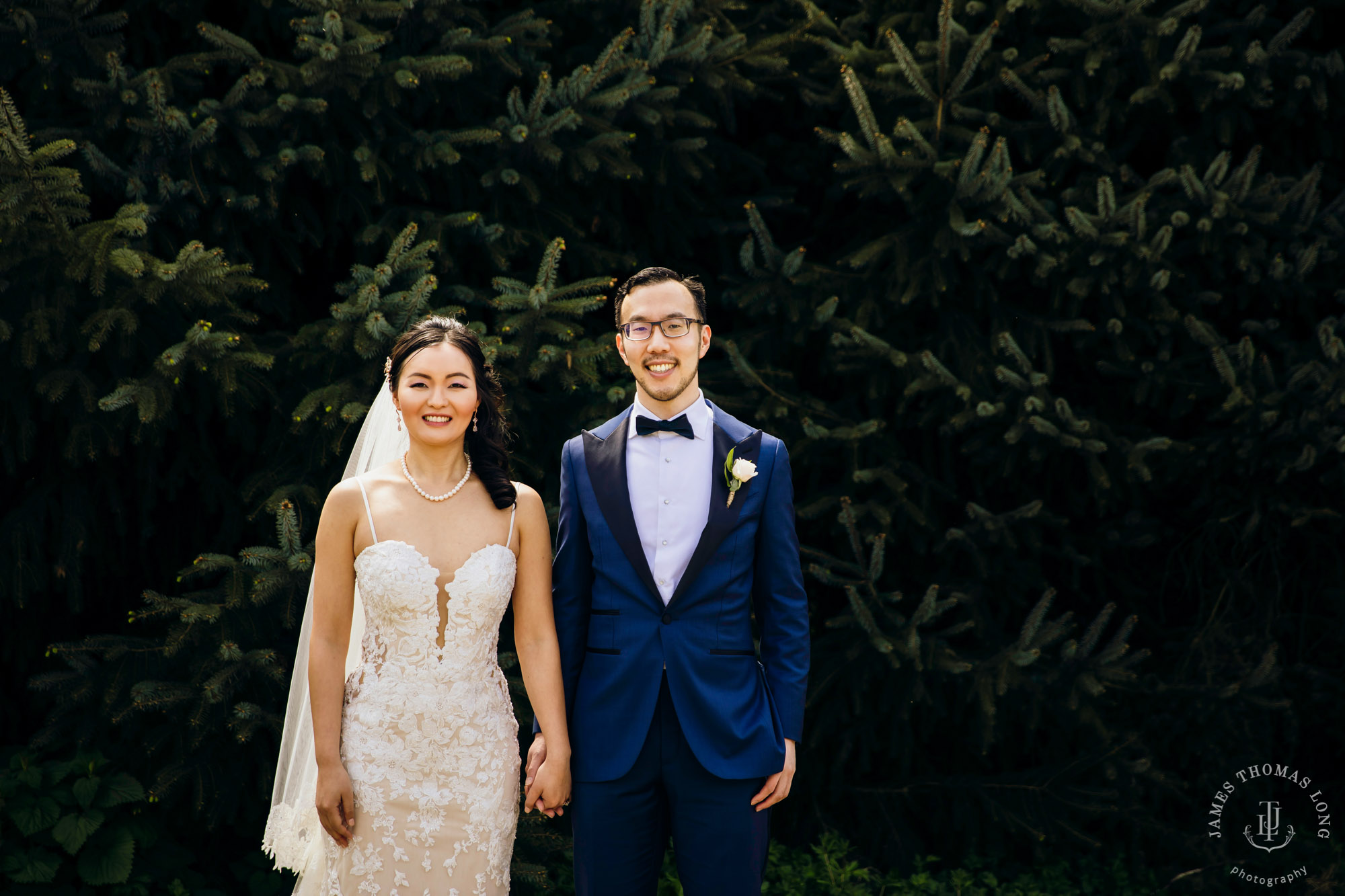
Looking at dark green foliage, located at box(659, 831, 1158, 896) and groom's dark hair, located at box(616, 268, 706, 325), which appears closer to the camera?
groom's dark hair, located at box(616, 268, 706, 325)

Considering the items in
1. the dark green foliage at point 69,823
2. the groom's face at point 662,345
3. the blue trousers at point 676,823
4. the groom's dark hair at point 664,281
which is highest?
the groom's dark hair at point 664,281

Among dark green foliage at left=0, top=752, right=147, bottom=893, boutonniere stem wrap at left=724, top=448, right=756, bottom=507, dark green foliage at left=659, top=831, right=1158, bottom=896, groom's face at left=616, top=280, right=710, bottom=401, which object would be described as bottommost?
dark green foliage at left=659, top=831, right=1158, bottom=896

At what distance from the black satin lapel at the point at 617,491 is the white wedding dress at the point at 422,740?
0.32 metres

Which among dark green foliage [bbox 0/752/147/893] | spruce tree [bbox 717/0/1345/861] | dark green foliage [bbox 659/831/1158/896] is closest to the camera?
dark green foliage [bbox 0/752/147/893]

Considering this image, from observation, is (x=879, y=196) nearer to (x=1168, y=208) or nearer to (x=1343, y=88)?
(x=1168, y=208)

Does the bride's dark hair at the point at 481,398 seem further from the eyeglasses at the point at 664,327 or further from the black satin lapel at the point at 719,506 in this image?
the black satin lapel at the point at 719,506

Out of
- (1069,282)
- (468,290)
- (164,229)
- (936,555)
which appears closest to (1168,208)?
(1069,282)

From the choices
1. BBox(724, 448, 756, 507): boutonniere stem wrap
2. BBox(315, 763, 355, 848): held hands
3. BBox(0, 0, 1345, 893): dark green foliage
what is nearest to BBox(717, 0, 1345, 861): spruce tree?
BBox(0, 0, 1345, 893): dark green foliage

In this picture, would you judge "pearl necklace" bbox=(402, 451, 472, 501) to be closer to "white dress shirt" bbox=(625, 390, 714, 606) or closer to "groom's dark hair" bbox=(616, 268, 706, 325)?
"white dress shirt" bbox=(625, 390, 714, 606)

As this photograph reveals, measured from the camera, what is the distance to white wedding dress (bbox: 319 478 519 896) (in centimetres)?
272

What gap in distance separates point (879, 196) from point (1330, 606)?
329cm

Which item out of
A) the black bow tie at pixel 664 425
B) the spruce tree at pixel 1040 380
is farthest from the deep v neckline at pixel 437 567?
the spruce tree at pixel 1040 380

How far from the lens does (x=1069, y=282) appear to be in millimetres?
4598

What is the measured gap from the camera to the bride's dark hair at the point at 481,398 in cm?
286
